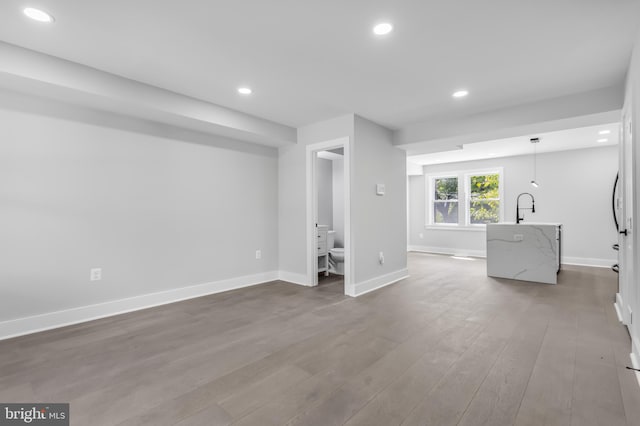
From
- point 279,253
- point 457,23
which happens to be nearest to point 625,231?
point 457,23

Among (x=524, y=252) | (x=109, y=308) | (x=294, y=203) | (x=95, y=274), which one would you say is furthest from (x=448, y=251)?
(x=95, y=274)

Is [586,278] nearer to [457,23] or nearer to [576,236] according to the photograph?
[576,236]

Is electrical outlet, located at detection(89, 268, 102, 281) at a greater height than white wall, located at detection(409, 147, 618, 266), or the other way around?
white wall, located at detection(409, 147, 618, 266)

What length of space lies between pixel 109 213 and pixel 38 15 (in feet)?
6.03

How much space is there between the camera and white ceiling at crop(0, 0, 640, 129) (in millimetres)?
1958

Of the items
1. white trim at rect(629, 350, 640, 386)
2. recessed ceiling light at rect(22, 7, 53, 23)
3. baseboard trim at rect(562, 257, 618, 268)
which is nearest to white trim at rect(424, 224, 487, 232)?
baseboard trim at rect(562, 257, 618, 268)

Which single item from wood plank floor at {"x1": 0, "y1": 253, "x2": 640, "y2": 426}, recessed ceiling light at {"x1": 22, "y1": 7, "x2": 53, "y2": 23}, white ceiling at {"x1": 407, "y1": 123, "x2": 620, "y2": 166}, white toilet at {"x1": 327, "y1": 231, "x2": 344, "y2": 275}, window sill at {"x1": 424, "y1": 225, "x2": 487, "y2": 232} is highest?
recessed ceiling light at {"x1": 22, "y1": 7, "x2": 53, "y2": 23}

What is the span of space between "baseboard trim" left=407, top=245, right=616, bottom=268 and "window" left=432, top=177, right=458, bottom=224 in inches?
29.7

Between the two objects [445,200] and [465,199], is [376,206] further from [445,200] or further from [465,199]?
[445,200]

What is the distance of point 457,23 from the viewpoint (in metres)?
2.10

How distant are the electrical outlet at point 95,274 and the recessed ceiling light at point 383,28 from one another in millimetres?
3436

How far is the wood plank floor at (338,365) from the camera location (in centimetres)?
164

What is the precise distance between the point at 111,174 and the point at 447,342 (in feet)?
12.0

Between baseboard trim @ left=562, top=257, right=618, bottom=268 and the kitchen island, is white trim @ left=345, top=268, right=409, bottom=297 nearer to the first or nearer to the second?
the kitchen island
